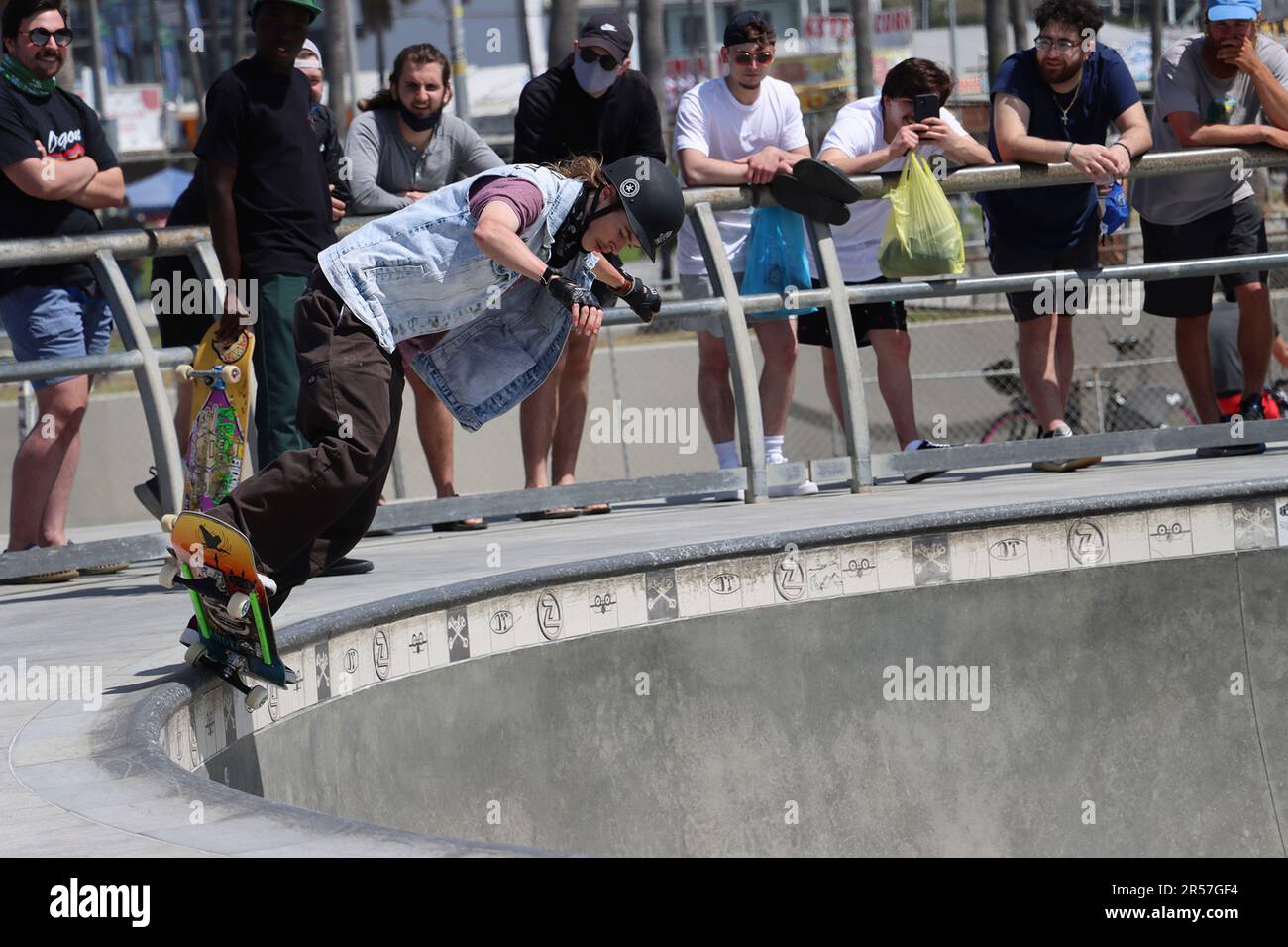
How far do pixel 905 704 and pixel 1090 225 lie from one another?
327cm

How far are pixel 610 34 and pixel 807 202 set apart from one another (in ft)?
3.84

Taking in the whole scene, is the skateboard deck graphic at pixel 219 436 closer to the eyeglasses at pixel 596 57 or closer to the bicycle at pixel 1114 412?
the eyeglasses at pixel 596 57

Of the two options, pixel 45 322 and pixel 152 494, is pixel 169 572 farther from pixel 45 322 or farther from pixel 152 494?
pixel 45 322

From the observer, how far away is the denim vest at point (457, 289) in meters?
4.51

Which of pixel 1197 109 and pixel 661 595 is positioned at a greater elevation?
pixel 1197 109

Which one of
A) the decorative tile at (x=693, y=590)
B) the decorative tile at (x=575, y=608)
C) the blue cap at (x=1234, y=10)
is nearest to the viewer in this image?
the decorative tile at (x=575, y=608)

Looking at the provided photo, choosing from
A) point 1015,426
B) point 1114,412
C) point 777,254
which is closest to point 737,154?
point 777,254

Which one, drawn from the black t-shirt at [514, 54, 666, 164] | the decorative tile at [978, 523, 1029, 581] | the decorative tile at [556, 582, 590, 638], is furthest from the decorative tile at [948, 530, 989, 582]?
the black t-shirt at [514, 54, 666, 164]

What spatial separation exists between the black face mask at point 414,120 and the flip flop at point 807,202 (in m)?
1.61

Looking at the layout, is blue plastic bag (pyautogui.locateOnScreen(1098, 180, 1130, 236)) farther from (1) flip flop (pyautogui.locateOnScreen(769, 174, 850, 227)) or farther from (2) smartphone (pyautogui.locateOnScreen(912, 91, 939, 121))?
(1) flip flop (pyautogui.locateOnScreen(769, 174, 850, 227))

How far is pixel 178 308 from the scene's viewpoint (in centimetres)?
673

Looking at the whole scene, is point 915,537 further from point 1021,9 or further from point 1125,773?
point 1021,9

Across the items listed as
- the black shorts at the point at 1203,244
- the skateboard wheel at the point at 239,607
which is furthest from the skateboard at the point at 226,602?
the black shorts at the point at 1203,244

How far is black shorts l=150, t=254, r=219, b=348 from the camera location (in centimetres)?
672
